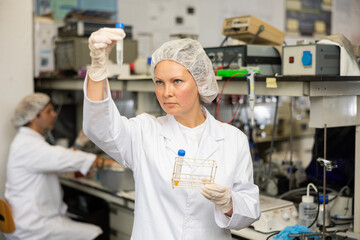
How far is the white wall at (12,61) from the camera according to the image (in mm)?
2928

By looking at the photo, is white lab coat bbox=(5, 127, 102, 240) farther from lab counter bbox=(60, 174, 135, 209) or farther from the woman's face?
the woman's face

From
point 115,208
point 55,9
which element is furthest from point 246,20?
point 55,9

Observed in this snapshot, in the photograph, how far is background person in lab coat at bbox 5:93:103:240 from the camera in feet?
8.98

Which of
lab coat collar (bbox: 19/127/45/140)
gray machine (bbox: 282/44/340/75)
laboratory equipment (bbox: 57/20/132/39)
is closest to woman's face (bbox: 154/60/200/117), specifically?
gray machine (bbox: 282/44/340/75)

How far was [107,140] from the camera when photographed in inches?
55.6

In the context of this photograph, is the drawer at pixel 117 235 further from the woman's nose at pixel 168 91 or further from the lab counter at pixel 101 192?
the woman's nose at pixel 168 91

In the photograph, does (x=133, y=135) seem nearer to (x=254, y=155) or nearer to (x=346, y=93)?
(x=346, y=93)

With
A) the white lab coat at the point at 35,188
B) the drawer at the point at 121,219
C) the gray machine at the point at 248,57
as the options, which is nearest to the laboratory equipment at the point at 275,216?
the gray machine at the point at 248,57

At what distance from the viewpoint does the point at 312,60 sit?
193 centimetres

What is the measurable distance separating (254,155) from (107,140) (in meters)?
1.85

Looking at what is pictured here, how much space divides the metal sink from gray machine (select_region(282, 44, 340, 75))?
49.8 inches

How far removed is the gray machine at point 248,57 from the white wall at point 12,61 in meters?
1.49

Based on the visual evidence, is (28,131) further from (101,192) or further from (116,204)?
(116,204)

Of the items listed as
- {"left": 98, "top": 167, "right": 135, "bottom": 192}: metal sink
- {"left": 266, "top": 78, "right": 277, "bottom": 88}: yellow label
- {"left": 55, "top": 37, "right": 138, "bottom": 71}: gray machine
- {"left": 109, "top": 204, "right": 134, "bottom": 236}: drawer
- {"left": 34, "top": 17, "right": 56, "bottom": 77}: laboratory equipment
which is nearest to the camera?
{"left": 266, "top": 78, "right": 277, "bottom": 88}: yellow label
